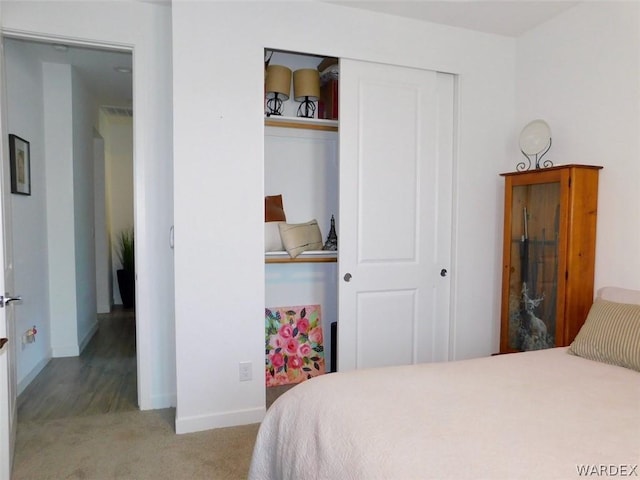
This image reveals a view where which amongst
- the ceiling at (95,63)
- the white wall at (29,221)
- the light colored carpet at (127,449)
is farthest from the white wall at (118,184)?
the light colored carpet at (127,449)

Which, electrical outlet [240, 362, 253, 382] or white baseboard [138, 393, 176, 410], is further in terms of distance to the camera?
white baseboard [138, 393, 176, 410]

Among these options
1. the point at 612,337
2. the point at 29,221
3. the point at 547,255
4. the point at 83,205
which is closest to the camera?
the point at 612,337

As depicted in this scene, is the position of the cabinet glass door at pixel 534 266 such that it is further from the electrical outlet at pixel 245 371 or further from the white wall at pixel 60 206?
the white wall at pixel 60 206

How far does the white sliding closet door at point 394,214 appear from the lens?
276 centimetres

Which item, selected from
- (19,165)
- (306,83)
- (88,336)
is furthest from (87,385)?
(306,83)

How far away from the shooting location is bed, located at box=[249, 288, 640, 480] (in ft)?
3.48

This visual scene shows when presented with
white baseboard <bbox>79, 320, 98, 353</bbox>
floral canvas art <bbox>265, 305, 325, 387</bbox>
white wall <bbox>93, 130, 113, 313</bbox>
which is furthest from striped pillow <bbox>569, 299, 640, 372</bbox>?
white wall <bbox>93, 130, 113, 313</bbox>

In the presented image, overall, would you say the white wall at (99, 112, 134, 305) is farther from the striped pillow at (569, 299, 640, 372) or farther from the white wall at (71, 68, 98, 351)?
the striped pillow at (569, 299, 640, 372)

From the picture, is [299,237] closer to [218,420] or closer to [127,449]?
[218,420]

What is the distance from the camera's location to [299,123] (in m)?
2.83

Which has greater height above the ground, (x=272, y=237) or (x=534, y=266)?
(x=272, y=237)

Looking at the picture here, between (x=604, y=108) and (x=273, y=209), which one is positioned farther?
(x=273, y=209)

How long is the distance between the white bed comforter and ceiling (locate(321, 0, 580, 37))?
205 cm

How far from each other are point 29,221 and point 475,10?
342cm
